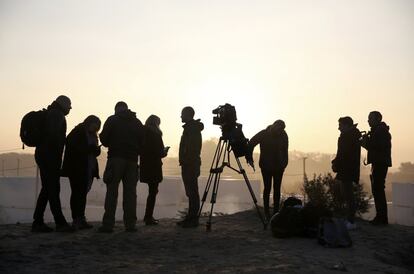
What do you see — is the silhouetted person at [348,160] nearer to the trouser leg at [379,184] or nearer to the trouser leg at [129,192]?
the trouser leg at [379,184]

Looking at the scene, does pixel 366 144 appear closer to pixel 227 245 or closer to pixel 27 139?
pixel 227 245

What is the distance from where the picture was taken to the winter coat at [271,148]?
8.29m

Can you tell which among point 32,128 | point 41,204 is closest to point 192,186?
point 41,204

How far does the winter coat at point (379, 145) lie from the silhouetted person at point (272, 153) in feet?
5.11

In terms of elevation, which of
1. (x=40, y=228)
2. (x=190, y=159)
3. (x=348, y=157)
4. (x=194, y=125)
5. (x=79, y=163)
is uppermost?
(x=194, y=125)

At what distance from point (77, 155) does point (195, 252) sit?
2670 millimetres

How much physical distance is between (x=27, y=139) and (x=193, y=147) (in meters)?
2.74

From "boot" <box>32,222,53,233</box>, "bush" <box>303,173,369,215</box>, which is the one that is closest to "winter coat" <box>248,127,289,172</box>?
"bush" <box>303,173,369,215</box>

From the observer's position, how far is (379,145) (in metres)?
8.57

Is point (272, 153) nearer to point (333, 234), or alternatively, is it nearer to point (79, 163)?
point (333, 234)

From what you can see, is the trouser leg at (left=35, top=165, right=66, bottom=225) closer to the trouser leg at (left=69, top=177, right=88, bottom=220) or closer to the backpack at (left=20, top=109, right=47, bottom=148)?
the backpack at (left=20, top=109, right=47, bottom=148)

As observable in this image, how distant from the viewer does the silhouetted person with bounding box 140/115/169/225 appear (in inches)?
329

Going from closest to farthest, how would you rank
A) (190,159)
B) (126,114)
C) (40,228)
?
(40,228) → (126,114) → (190,159)

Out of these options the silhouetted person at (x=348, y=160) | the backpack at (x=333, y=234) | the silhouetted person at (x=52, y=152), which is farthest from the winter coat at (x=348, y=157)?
the silhouetted person at (x=52, y=152)
